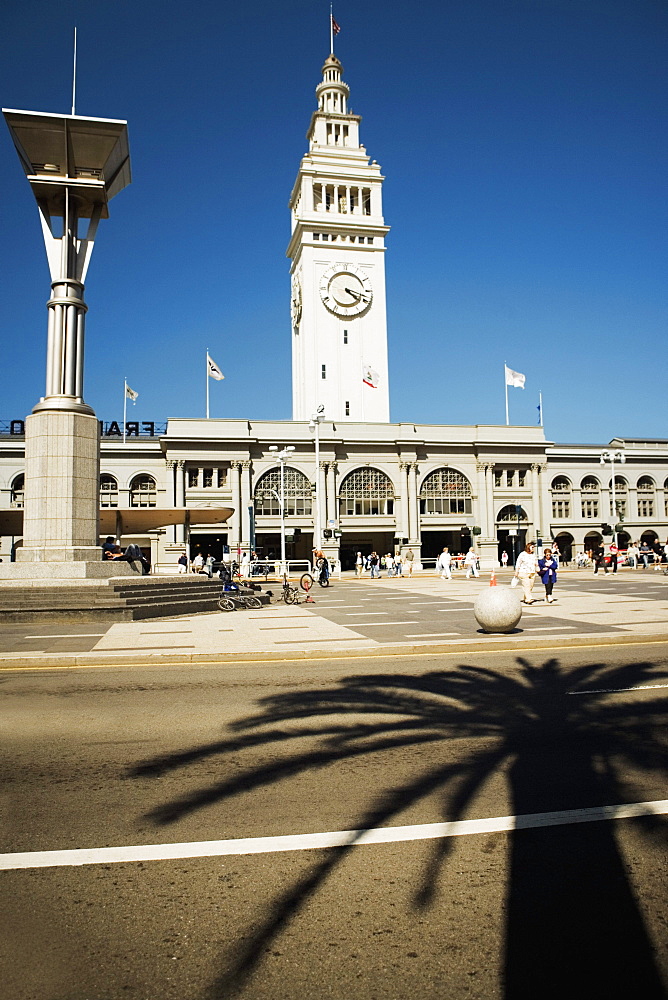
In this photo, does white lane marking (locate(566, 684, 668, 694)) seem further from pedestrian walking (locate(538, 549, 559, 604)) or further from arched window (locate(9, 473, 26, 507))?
arched window (locate(9, 473, 26, 507))

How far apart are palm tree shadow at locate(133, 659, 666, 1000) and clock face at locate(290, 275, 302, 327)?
7898cm

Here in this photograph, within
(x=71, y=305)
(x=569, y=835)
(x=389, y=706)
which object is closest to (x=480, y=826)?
(x=569, y=835)

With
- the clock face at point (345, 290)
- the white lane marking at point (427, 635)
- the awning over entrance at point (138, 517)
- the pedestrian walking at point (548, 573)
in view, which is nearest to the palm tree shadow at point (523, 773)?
the white lane marking at point (427, 635)

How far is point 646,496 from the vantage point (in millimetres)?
84625

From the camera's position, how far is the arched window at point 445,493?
73688mm

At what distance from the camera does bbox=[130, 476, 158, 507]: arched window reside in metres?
69.9

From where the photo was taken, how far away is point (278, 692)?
9250 millimetres

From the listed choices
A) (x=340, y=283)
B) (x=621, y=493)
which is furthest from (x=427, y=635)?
(x=621, y=493)

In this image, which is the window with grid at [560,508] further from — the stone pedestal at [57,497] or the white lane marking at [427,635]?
the white lane marking at [427,635]

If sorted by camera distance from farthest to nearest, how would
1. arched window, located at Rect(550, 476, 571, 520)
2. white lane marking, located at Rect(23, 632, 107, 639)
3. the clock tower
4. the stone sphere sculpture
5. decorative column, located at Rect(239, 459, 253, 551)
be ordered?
arched window, located at Rect(550, 476, 571, 520)
the clock tower
decorative column, located at Rect(239, 459, 253, 551)
white lane marking, located at Rect(23, 632, 107, 639)
the stone sphere sculpture

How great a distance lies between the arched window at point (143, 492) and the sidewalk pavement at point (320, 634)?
5088cm

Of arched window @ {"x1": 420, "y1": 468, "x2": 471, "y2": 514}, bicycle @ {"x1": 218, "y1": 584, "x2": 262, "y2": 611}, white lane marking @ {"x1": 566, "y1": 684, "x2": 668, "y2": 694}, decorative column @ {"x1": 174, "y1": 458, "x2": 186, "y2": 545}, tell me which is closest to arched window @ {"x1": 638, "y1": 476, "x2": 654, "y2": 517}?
arched window @ {"x1": 420, "y1": 468, "x2": 471, "y2": 514}

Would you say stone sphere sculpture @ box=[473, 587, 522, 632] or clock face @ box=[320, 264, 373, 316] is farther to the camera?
clock face @ box=[320, 264, 373, 316]

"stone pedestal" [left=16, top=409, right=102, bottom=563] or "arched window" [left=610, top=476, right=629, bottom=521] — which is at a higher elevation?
"arched window" [left=610, top=476, right=629, bottom=521]
